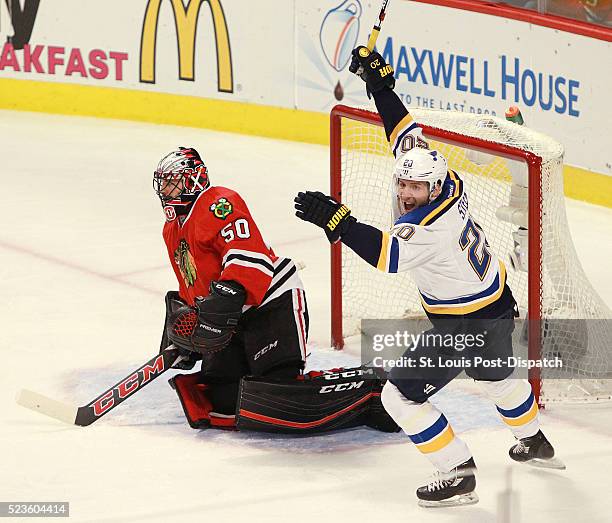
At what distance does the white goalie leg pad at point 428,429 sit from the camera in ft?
13.5

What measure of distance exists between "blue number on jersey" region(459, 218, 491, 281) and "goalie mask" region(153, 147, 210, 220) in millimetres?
953

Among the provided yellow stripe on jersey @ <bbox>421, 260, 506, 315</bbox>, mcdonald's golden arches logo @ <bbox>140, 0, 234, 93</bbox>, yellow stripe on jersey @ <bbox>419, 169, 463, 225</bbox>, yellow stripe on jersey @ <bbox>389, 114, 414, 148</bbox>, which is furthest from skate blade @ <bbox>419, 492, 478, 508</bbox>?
mcdonald's golden arches logo @ <bbox>140, 0, 234, 93</bbox>

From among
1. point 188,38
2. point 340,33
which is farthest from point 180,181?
point 188,38

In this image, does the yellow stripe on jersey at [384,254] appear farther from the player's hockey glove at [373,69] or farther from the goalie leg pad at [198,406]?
the goalie leg pad at [198,406]

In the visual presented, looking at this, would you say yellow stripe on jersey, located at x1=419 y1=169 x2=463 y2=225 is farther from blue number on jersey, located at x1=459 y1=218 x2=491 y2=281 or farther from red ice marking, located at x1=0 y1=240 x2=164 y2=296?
red ice marking, located at x1=0 y1=240 x2=164 y2=296

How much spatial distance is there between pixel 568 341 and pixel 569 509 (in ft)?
3.72

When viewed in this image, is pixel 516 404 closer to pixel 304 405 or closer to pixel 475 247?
pixel 475 247

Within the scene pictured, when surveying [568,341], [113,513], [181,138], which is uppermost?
[181,138]

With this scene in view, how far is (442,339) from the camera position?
419cm

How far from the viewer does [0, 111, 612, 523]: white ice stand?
4.21 m

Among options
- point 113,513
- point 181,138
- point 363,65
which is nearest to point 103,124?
point 181,138

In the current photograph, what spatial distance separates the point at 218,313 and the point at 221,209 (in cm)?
34

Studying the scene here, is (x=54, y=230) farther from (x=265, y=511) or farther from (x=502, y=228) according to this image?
(x=265, y=511)

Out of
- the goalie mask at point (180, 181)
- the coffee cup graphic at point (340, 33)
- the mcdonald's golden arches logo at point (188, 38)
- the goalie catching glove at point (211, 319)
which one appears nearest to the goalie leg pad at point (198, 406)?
the goalie catching glove at point (211, 319)
